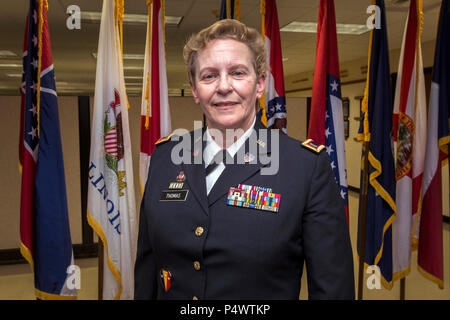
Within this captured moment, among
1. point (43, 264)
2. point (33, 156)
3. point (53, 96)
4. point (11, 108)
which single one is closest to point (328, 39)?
point (53, 96)

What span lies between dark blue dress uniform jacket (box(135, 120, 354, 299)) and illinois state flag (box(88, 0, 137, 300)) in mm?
1202

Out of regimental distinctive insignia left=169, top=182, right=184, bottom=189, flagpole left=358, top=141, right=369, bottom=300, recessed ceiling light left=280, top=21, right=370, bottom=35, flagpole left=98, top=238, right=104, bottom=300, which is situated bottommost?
flagpole left=98, top=238, right=104, bottom=300

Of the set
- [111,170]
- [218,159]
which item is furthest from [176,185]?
[111,170]

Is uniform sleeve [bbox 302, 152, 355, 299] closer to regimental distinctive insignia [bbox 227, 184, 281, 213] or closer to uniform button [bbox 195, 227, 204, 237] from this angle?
regimental distinctive insignia [bbox 227, 184, 281, 213]

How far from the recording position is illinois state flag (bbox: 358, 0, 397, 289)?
2170 mm

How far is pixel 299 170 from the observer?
1.00m

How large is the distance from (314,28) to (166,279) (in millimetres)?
4927

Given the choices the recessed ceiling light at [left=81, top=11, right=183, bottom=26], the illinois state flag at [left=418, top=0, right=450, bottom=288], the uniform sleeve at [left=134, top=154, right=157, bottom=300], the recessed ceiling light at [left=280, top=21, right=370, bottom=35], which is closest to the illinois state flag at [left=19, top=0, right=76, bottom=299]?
the uniform sleeve at [left=134, top=154, right=157, bottom=300]

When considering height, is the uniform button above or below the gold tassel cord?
below

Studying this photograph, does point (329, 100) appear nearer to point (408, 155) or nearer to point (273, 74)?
point (273, 74)

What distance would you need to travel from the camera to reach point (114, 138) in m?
2.13
